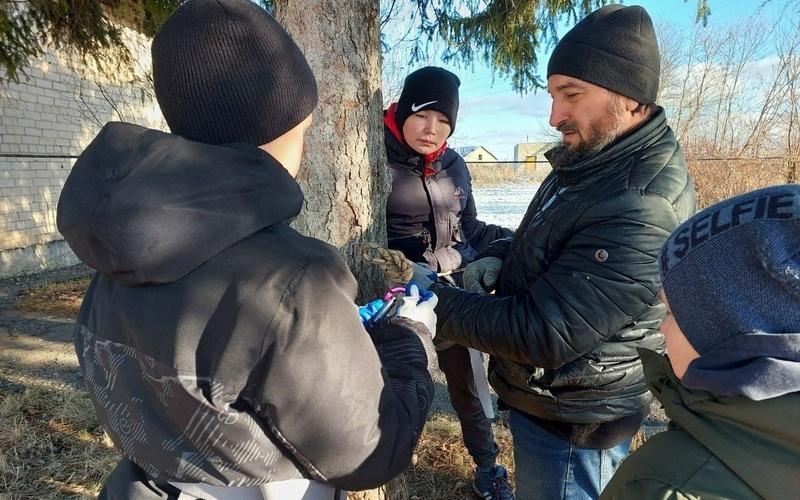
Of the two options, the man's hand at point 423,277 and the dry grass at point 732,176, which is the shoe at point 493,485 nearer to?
the man's hand at point 423,277

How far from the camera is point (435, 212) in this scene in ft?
8.73

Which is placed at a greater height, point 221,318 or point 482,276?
point 221,318

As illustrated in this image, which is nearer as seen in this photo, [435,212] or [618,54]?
[618,54]

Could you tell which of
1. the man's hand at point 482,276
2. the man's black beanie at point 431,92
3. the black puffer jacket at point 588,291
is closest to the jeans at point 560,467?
the black puffer jacket at point 588,291

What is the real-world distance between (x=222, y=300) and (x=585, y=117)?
1.32m

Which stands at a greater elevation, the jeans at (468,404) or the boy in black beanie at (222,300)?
the boy in black beanie at (222,300)

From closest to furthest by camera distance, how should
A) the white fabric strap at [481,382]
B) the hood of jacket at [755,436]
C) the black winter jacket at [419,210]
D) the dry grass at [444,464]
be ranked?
the hood of jacket at [755,436] < the white fabric strap at [481,382] < the black winter jacket at [419,210] < the dry grass at [444,464]

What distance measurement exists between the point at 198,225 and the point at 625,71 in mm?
1391

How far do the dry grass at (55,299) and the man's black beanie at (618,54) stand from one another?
268 inches

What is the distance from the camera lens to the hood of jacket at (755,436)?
2.48 feet

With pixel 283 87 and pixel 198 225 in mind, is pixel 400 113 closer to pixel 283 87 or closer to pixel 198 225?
pixel 283 87

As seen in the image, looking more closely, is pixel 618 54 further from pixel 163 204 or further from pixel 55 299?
pixel 55 299

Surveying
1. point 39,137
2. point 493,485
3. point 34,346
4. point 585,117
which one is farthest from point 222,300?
point 39,137

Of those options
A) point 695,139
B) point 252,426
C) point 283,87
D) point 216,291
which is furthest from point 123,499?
point 695,139
